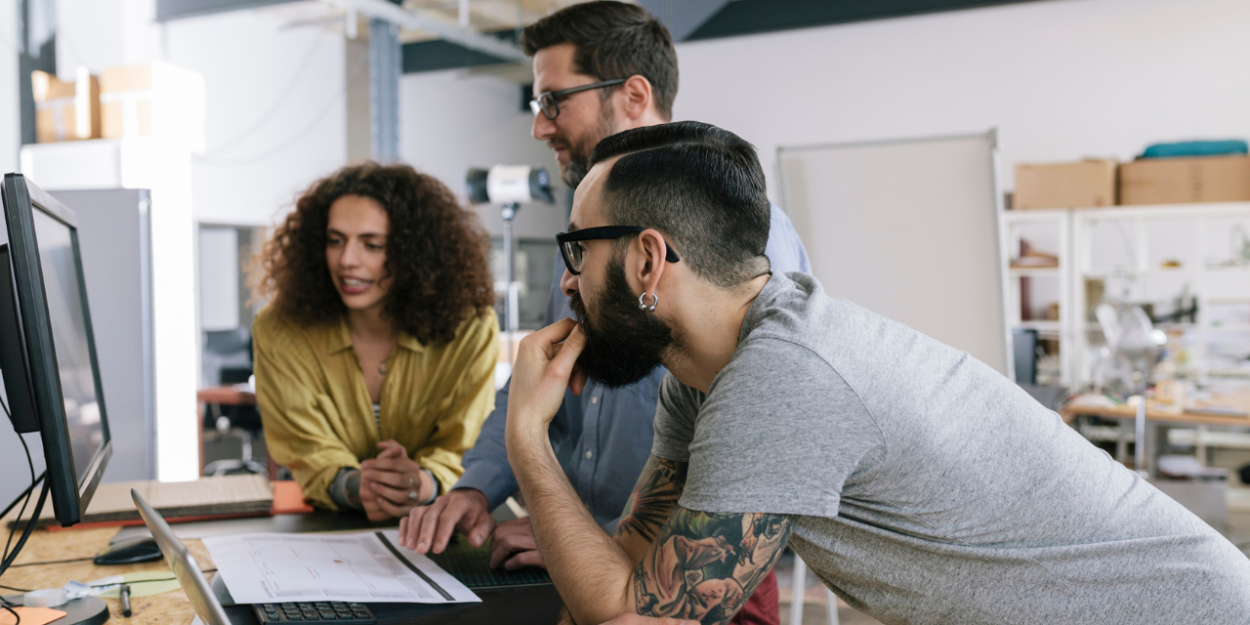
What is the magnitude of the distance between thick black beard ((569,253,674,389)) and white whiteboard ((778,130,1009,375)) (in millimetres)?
1429

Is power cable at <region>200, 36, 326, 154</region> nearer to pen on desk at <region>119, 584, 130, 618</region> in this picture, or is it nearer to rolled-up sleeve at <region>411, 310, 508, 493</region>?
rolled-up sleeve at <region>411, 310, 508, 493</region>

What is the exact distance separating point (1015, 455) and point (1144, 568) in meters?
0.19

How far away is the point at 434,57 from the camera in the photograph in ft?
30.7

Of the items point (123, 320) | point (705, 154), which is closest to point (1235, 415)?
point (705, 154)

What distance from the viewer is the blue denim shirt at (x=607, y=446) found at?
1454 millimetres

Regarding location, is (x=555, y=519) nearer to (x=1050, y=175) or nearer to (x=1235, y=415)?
(x=1235, y=415)

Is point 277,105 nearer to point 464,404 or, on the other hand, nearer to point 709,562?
point 464,404

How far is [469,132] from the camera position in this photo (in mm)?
10062

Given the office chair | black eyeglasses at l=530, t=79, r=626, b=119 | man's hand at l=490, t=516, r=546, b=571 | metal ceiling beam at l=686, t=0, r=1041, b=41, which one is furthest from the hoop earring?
metal ceiling beam at l=686, t=0, r=1041, b=41

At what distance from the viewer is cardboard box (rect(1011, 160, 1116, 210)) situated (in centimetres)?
605

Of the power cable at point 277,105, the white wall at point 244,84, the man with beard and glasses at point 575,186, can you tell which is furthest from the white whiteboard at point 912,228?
the power cable at point 277,105

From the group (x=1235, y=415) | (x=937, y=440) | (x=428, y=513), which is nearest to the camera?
(x=937, y=440)

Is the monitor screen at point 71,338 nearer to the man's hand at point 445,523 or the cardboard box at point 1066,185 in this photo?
the man's hand at point 445,523

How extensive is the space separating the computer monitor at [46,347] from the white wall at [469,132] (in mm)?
7593
